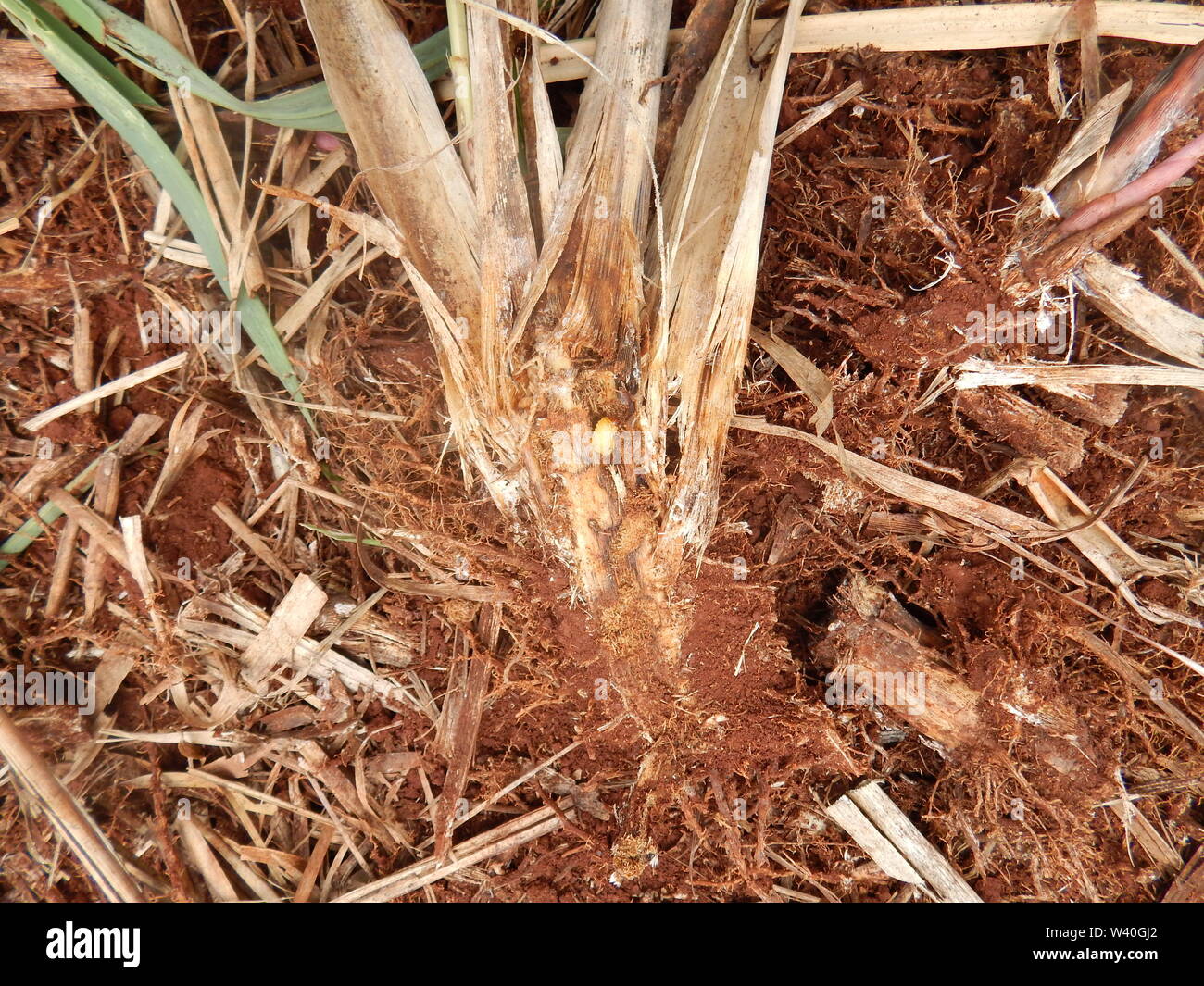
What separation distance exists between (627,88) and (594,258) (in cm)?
34

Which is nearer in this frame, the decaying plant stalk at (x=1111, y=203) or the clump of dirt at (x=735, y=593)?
the decaying plant stalk at (x=1111, y=203)

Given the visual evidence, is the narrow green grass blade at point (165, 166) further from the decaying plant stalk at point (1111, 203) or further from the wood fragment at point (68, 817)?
the decaying plant stalk at point (1111, 203)

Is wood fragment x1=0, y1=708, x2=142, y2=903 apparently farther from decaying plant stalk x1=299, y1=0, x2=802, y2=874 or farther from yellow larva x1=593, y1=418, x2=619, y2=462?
yellow larva x1=593, y1=418, x2=619, y2=462

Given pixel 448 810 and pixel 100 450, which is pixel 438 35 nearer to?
pixel 100 450

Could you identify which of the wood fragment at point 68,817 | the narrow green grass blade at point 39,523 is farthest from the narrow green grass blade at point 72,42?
the wood fragment at point 68,817

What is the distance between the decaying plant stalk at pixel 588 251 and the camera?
1.28m

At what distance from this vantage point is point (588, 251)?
4.20 ft

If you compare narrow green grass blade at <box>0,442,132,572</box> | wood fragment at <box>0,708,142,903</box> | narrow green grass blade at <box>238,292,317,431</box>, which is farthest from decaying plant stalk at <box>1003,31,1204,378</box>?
wood fragment at <box>0,708,142,903</box>

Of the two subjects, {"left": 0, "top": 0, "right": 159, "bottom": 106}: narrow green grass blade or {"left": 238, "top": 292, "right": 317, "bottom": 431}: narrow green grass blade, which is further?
{"left": 238, "top": 292, "right": 317, "bottom": 431}: narrow green grass blade

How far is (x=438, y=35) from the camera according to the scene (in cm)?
141

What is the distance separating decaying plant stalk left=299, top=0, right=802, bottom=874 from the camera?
1.28 meters

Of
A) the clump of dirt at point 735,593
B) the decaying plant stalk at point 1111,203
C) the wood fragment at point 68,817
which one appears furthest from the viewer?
the wood fragment at point 68,817

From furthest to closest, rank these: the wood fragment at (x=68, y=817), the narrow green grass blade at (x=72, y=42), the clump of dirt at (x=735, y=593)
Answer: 1. the wood fragment at (x=68, y=817)
2. the clump of dirt at (x=735, y=593)
3. the narrow green grass blade at (x=72, y=42)

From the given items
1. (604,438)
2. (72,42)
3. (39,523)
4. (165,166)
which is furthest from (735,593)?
(72,42)
